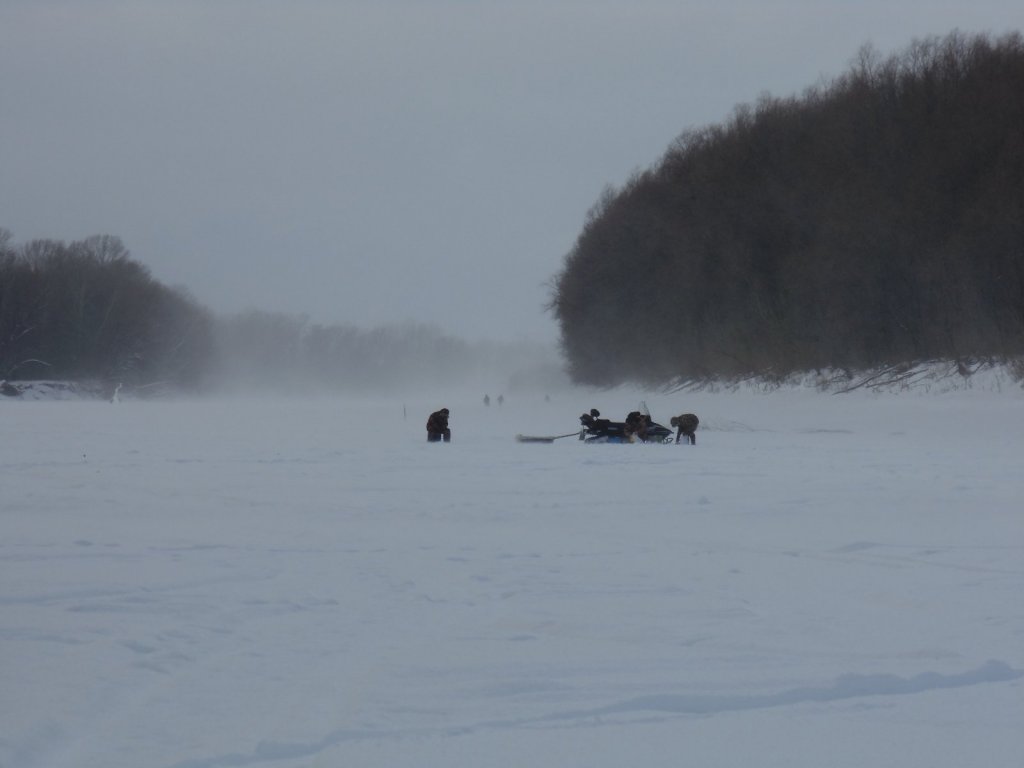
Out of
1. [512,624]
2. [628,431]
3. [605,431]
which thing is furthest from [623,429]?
[512,624]

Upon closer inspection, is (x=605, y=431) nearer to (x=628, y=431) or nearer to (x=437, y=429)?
(x=628, y=431)

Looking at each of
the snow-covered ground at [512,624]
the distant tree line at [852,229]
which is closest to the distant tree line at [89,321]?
the distant tree line at [852,229]

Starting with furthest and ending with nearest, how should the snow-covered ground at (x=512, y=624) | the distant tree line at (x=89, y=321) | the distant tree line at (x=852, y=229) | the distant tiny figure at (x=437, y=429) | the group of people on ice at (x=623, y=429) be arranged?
the distant tree line at (x=89, y=321) → the distant tree line at (x=852, y=229) → the distant tiny figure at (x=437, y=429) → the group of people on ice at (x=623, y=429) → the snow-covered ground at (x=512, y=624)

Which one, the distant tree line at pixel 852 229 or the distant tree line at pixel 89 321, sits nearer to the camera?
the distant tree line at pixel 852 229

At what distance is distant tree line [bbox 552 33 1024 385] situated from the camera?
3381 cm

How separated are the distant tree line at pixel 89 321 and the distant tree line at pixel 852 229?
5608 cm

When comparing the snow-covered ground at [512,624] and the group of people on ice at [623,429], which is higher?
the group of people on ice at [623,429]

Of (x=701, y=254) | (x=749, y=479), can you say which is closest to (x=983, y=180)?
(x=701, y=254)

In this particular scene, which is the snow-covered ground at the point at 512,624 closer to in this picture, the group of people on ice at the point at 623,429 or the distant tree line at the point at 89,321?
the group of people on ice at the point at 623,429

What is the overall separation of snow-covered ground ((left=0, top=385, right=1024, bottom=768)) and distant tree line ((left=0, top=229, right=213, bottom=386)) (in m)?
85.4

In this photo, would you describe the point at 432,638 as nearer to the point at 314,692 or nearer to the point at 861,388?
the point at 314,692

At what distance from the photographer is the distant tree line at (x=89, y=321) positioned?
8969cm

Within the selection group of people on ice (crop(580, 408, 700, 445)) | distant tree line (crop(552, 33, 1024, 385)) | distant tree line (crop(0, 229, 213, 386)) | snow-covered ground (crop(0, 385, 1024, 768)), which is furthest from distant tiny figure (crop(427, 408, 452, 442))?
distant tree line (crop(0, 229, 213, 386))

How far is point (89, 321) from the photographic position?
95.6 m
